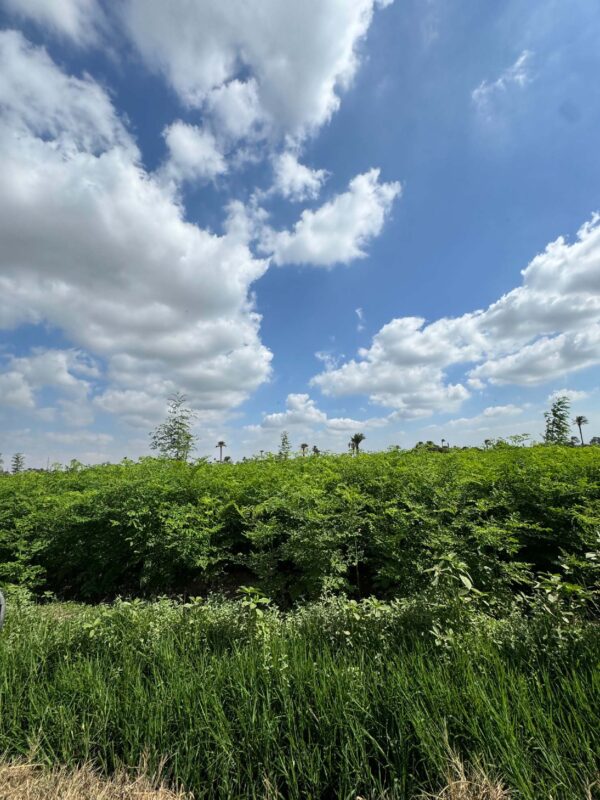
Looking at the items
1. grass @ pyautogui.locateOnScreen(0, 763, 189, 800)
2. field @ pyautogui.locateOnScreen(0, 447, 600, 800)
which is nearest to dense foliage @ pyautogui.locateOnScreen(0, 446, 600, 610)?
field @ pyautogui.locateOnScreen(0, 447, 600, 800)

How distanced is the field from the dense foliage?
0.13 ft

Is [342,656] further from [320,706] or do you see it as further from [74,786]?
[74,786]

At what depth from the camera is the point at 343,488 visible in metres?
6.09

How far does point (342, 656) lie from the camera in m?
3.20

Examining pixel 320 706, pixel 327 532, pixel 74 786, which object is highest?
pixel 327 532

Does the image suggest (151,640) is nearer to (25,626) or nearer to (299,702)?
(299,702)

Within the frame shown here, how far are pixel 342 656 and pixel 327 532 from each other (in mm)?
1740

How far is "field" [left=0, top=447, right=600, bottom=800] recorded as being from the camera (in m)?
2.27

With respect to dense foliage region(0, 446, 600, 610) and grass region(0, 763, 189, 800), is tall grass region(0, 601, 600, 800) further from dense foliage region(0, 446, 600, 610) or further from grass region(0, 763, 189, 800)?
dense foliage region(0, 446, 600, 610)

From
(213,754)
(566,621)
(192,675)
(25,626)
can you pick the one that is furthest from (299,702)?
(25,626)

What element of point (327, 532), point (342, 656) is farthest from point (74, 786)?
point (327, 532)

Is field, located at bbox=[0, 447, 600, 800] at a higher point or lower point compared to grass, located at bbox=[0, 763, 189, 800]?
higher

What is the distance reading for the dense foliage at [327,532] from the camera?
14.5ft

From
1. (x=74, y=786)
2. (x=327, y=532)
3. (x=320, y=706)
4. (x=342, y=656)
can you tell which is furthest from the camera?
(x=327, y=532)
